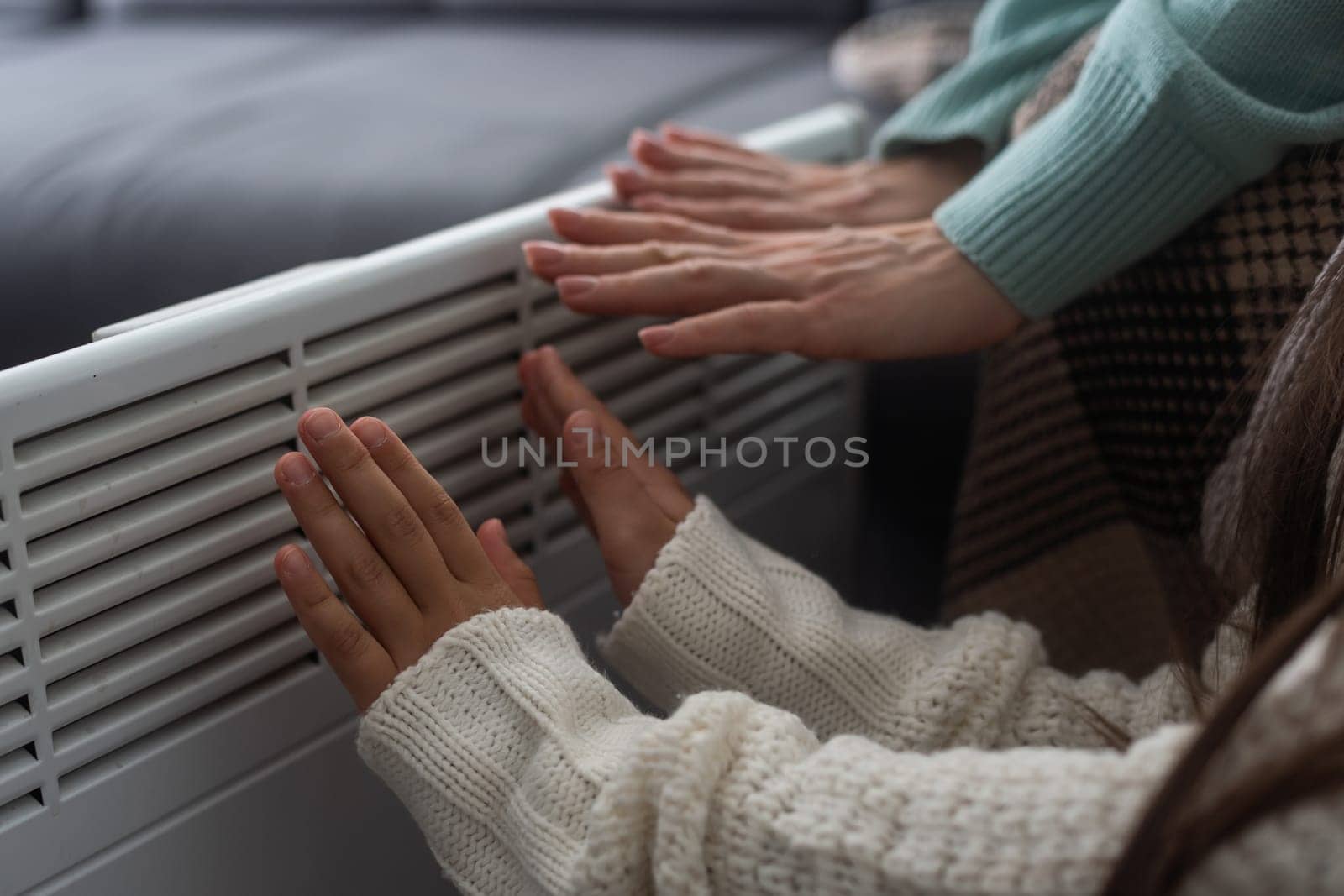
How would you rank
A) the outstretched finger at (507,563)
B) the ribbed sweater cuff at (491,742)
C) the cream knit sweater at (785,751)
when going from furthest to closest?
1. the outstretched finger at (507,563)
2. the ribbed sweater cuff at (491,742)
3. the cream knit sweater at (785,751)

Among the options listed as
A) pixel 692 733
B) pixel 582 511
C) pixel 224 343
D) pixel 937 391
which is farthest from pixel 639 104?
pixel 692 733

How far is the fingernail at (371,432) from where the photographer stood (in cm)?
55

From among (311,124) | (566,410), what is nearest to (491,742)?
(566,410)

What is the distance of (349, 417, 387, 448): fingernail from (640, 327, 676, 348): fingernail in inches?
5.8

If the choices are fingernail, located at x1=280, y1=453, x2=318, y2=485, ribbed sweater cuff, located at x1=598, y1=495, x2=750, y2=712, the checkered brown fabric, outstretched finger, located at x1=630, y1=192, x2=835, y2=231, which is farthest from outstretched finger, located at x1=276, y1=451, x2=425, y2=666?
the checkered brown fabric

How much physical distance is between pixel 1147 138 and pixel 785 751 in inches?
14.7

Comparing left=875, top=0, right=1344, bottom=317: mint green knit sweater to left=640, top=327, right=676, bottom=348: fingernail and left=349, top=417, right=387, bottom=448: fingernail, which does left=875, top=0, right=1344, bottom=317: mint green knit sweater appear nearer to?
left=640, top=327, right=676, bottom=348: fingernail

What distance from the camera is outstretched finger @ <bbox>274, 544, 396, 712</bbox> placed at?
54 centimetres

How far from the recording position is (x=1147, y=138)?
64cm

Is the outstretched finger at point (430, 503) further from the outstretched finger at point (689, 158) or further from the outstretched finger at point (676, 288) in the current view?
the outstretched finger at point (689, 158)

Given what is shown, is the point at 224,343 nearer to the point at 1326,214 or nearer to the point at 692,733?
the point at 692,733

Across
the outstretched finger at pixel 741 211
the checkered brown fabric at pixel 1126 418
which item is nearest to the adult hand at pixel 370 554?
the outstretched finger at pixel 741 211

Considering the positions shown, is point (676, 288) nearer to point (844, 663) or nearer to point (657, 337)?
point (657, 337)

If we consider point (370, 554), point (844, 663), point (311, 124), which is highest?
point (311, 124)
